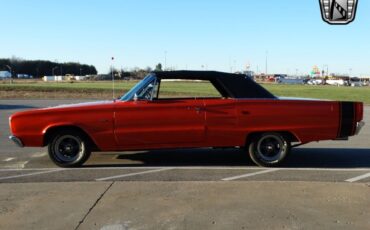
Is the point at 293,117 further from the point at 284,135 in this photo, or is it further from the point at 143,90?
the point at 143,90

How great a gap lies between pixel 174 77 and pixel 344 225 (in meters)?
4.34

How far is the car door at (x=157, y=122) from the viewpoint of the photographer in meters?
8.30

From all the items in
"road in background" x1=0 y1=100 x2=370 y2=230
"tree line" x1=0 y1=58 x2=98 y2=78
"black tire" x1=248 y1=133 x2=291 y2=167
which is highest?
"tree line" x1=0 y1=58 x2=98 y2=78

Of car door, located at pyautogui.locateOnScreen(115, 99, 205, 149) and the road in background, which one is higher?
car door, located at pyautogui.locateOnScreen(115, 99, 205, 149)

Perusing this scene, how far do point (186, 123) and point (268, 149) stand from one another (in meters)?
1.43

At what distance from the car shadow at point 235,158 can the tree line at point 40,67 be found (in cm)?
16828

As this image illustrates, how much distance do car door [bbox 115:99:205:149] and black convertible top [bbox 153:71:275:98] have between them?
19.6 inches

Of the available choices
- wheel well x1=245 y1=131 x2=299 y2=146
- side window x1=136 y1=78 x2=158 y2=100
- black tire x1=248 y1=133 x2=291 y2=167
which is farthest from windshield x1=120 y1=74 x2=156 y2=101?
black tire x1=248 y1=133 x2=291 y2=167

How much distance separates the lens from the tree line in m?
176

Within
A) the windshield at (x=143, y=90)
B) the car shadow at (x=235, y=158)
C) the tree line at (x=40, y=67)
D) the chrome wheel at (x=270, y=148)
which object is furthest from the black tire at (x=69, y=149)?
the tree line at (x=40, y=67)

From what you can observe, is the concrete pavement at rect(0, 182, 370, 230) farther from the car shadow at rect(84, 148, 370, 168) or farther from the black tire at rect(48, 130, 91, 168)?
the car shadow at rect(84, 148, 370, 168)

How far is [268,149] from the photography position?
339 inches

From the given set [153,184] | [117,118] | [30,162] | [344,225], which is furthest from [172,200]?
[30,162]

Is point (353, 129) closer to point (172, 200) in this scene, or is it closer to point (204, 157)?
point (204, 157)
